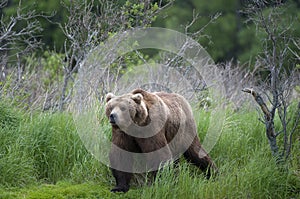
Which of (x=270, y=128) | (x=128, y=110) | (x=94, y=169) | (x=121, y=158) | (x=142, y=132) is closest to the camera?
(x=128, y=110)

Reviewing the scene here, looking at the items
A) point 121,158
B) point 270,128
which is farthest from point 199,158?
point 121,158

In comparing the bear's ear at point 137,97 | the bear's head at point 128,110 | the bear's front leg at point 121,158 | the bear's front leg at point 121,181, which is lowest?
the bear's front leg at point 121,181

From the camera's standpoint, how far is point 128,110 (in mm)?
4801

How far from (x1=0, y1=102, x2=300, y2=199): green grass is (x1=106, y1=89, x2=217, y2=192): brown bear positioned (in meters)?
0.17

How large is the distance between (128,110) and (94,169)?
1000 millimetres

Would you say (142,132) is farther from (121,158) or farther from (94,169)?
(94,169)

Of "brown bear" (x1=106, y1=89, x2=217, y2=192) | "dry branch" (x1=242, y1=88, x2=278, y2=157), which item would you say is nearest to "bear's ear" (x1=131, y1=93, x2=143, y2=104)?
"brown bear" (x1=106, y1=89, x2=217, y2=192)

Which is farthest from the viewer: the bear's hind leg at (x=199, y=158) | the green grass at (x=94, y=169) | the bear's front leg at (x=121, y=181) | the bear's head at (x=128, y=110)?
the bear's hind leg at (x=199, y=158)

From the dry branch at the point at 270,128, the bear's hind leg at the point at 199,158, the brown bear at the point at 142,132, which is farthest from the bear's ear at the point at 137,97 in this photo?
the dry branch at the point at 270,128

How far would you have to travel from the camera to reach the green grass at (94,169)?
4965 mm

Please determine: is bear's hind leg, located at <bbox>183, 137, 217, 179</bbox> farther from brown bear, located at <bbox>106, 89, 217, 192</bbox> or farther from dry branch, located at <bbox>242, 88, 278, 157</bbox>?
dry branch, located at <bbox>242, 88, 278, 157</bbox>

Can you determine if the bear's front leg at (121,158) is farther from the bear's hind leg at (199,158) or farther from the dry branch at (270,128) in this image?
the dry branch at (270,128)

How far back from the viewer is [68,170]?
18.5 feet

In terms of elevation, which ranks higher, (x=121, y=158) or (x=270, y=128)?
(x=270, y=128)
